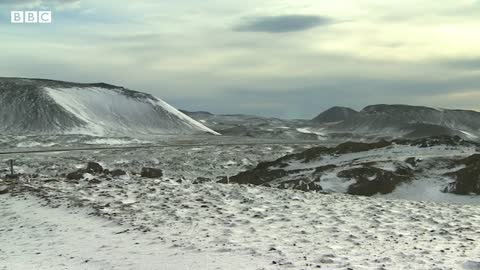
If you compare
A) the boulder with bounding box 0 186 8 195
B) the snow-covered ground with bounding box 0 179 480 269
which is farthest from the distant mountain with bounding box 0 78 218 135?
the snow-covered ground with bounding box 0 179 480 269

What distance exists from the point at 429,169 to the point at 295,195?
14715 millimetres

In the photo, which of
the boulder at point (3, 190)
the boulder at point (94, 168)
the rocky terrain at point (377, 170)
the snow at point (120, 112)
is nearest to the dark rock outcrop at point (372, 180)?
the rocky terrain at point (377, 170)

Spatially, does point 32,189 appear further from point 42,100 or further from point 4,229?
point 42,100

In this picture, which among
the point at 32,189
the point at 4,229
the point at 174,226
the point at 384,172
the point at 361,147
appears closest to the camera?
the point at 174,226

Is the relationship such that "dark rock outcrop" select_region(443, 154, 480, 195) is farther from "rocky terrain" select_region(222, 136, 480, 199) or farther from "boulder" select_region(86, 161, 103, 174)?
"boulder" select_region(86, 161, 103, 174)

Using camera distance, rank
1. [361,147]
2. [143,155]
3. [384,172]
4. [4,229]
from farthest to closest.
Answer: [143,155] < [361,147] < [384,172] < [4,229]

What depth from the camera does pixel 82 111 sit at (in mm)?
154500

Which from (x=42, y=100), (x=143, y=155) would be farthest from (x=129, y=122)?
(x=143, y=155)

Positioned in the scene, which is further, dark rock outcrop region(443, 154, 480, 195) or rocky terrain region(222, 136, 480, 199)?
rocky terrain region(222, 136, 480, 199)

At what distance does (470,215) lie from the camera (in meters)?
14.5

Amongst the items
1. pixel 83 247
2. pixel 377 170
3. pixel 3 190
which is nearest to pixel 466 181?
pixel 377 170

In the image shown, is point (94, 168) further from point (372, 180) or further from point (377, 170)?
point (377, 170)

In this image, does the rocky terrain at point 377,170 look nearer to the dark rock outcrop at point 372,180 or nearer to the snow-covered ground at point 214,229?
the dark rock outcrop at point 372,180

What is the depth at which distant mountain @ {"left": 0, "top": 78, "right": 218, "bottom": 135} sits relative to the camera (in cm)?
13575
